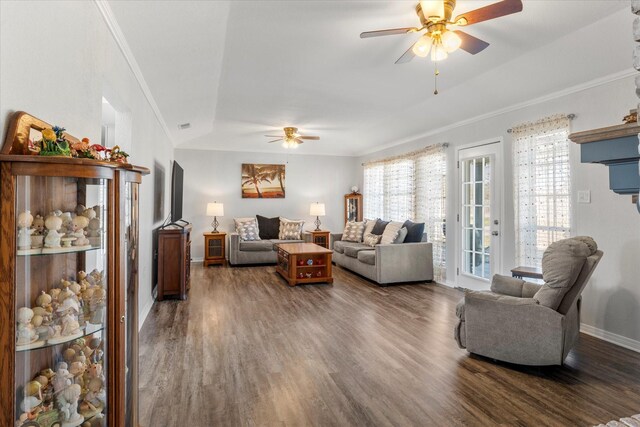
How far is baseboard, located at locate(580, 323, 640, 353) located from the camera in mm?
3059

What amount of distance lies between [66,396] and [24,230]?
0.61 m

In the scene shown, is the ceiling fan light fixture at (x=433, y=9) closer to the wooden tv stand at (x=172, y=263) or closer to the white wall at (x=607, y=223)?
the white wall at (x=607, y=223)

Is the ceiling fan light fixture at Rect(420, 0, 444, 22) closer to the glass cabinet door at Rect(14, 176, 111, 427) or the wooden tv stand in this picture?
the glass cabinet door at Rect(14, 176, 111, 427)

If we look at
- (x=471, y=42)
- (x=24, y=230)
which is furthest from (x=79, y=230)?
(x=471, y=42)

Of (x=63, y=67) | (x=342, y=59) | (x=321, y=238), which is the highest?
(x=342, y=59)

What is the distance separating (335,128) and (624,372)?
520 cm

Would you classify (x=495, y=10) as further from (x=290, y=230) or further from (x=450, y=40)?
(x=290, y=230)

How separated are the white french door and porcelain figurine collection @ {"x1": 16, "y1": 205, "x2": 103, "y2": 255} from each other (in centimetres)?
449

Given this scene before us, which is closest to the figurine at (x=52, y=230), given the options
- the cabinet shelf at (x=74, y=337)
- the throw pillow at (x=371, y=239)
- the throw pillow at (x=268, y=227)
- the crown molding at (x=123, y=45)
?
the cabinet shelf at (x=74, y=337)

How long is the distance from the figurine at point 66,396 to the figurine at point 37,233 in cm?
44

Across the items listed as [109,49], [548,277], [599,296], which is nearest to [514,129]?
[599,296]

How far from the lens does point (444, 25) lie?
2373 millimetres

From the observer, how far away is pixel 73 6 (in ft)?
5.72

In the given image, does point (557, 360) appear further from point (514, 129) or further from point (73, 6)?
point (73, 6)
